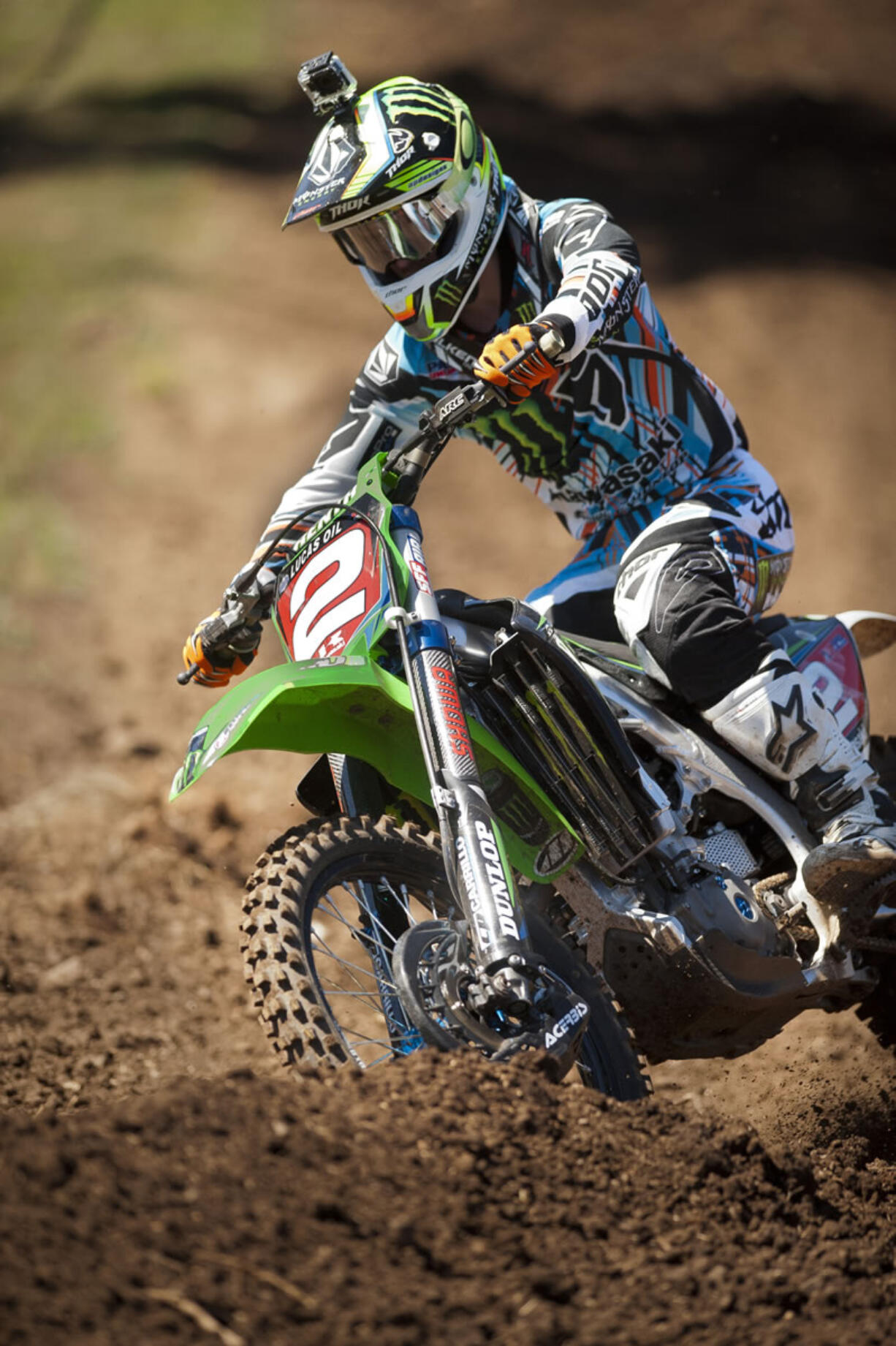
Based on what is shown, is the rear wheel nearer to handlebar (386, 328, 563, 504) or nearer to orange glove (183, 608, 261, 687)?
handlebar (386, 328, 563, 504)

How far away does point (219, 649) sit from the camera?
133 inches

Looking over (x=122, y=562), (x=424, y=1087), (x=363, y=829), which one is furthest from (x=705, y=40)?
(x=424, y=1087)

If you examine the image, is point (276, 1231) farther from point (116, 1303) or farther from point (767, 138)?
point (767, 138)

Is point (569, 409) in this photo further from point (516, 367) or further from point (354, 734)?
point (354, 734)

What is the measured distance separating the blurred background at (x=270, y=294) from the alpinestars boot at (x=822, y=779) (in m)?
3.53

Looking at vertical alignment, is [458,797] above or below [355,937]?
above

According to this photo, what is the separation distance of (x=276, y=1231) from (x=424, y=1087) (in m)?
0.45

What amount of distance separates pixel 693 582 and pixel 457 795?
1041 millimetres

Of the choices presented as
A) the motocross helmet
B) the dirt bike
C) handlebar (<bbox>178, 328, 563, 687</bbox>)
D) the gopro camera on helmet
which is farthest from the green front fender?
the gopro camera on helmet

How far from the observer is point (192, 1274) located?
1.85 metres

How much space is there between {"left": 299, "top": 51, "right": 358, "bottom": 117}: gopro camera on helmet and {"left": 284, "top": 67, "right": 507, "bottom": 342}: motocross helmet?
0.05 ft

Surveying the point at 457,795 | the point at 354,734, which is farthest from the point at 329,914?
the point at 457,795

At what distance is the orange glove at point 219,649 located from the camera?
131 inches

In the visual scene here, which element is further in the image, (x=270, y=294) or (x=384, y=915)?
(x=270, y=294)
